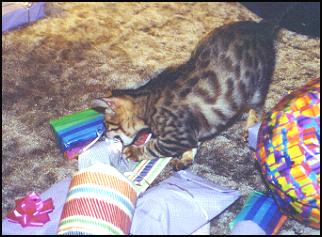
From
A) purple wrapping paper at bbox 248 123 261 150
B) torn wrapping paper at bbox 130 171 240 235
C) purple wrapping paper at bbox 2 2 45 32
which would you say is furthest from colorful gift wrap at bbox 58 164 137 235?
purple wrapping paper at bbox 2 2 45 32

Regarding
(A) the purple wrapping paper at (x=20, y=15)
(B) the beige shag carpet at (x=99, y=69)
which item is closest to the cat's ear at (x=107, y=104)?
(B) the beige shag carpet at (x=99, y=69)

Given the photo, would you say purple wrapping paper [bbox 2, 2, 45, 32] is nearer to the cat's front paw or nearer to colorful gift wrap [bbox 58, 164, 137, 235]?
the cat's front paw

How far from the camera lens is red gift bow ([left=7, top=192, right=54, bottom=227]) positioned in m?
2.03

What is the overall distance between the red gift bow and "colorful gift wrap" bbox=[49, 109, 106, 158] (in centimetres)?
40

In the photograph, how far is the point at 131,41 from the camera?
11.5 feet

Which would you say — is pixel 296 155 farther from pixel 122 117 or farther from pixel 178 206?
pixel 122 117

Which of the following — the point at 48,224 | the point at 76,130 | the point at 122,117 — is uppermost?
the point at 122,117

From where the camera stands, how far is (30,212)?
2.04 m

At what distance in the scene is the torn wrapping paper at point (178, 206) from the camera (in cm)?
198

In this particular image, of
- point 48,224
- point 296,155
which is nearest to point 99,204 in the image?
point 48,224

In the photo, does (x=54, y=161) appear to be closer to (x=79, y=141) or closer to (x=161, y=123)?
(x=79, y=141)

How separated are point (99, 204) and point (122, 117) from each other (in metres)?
0.65

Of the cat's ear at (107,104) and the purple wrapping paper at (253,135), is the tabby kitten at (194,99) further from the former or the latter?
the purple wrapping paper at (253,135)

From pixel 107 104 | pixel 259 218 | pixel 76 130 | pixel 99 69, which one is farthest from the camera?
pixel 99 69
